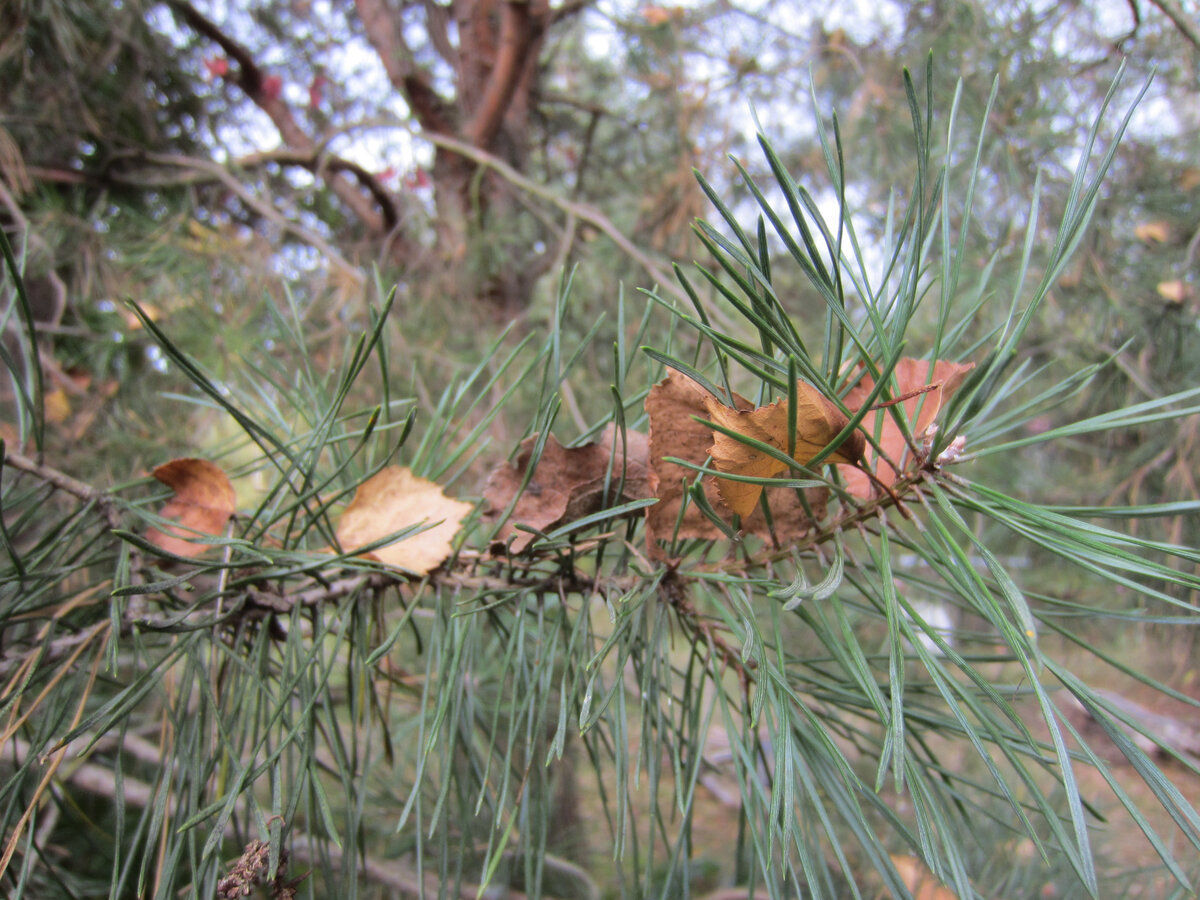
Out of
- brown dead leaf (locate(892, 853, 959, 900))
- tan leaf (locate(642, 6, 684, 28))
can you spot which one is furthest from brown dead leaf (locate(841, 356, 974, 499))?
tan leaf (locate(642, 6, 684, 28))

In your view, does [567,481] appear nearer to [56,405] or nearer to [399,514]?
[399,514]

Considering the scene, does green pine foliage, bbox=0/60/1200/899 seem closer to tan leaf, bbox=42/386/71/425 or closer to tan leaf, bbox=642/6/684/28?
tan leaf, bbox=42/386/71/425

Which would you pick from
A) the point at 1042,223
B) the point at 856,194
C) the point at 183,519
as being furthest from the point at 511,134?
the point at 183,519

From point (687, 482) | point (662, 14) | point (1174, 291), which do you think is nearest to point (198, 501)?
point (687, 482)

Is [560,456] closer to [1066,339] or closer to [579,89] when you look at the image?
[1066,339]

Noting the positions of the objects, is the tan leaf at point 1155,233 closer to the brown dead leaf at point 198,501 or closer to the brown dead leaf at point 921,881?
the brown dead leaf at point 921,881

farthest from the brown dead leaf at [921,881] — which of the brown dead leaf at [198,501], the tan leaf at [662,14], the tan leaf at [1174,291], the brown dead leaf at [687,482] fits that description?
the tan leaf at [662,14]

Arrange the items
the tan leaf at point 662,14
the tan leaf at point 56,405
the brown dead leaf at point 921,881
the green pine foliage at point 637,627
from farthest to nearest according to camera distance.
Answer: the tan leaf at point 662,14
the tan leaf at point 56,405
the brown dead leaf at point 921,881
the green pine foliage at point 637,627
